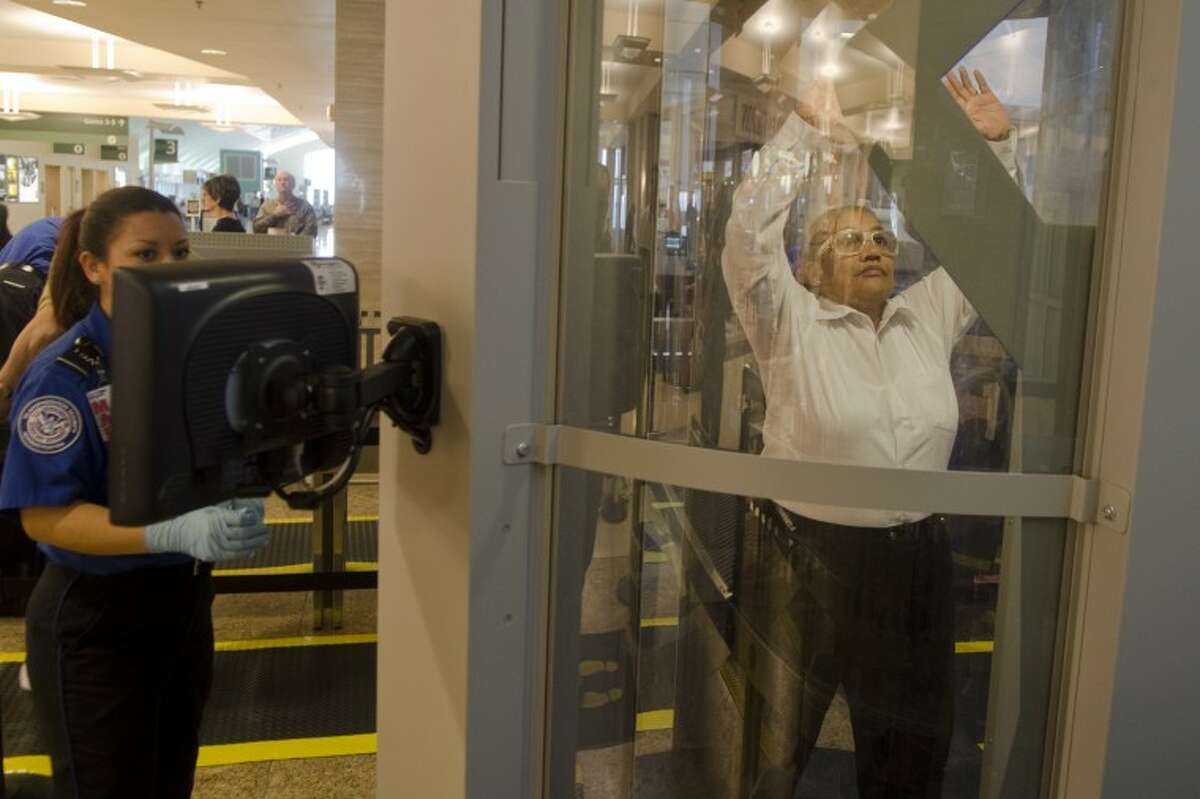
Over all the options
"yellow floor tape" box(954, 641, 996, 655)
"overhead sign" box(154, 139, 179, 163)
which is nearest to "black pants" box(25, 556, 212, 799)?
"yellow floor tape" box(954, 641, 996, 655)

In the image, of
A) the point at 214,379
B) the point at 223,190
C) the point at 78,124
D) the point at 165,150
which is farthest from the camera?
the point at 165,150

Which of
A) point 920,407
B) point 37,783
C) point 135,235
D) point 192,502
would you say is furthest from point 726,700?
point 37,783

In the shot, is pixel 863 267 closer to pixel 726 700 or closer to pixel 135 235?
pixel 726 700

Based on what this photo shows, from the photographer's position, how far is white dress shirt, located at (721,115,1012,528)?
1.28 metres

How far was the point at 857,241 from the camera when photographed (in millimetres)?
1295

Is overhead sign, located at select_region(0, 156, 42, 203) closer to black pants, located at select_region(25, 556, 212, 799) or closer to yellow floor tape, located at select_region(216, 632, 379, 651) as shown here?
yellow floor tape, located at select_region(216, 632, 379, 651)

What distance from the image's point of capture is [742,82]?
1290 millimetres

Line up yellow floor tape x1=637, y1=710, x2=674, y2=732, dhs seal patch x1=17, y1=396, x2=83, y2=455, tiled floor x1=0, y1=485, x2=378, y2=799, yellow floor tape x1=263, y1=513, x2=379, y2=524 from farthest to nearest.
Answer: yellow floor tape x1=263, y1=513, x2=379, y2=524 → tiled floor x1=0, y1=485, x2=378, y2=799 → dhs seal patch x1=17, y1=396, x2=83, y2=455 → yellow floor tape x1=637, y1=710, x2=674, y2=732

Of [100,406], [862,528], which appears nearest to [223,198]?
[100,406]

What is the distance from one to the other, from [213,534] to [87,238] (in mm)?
744

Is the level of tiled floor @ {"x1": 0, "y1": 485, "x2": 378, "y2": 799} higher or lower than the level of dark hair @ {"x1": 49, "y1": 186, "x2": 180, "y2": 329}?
lower

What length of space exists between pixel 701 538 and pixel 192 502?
62 cm

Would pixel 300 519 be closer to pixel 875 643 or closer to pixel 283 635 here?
pixel 283 635

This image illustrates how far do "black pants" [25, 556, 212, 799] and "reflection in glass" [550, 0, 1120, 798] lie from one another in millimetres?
1157
